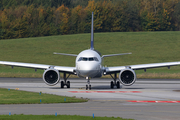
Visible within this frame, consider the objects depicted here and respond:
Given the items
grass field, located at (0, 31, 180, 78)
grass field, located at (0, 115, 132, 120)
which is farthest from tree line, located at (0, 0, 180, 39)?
grass field, located at (0, 115, 132, 120)

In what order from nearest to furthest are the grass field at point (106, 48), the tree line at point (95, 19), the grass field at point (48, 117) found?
the grass field at point (48, 117), the grass field at point (106, 48), the tree line at point (95, 19)

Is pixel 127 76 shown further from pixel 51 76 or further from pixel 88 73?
pixel 51 76

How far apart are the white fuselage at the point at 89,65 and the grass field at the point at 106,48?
42069 millimetres

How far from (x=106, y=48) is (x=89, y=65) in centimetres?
6637

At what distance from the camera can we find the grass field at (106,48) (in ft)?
282

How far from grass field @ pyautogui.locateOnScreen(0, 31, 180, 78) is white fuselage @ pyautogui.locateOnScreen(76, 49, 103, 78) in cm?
4207

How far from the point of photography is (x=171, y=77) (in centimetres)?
5638

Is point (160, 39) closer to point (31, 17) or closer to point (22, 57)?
point (22, 57)

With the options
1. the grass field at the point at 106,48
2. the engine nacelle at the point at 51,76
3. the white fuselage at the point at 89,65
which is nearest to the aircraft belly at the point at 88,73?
the white fuselage at the point at 89,65

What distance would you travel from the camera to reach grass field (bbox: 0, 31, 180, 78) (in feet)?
282

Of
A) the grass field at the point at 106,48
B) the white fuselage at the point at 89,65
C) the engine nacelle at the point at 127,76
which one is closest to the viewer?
the white fuselage at the point at 89,65

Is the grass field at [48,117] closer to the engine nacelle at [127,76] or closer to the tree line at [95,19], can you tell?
the engine nacelle at [127,76]

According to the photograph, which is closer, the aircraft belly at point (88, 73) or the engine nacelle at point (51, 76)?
the aircraft belly at point (88, 73)

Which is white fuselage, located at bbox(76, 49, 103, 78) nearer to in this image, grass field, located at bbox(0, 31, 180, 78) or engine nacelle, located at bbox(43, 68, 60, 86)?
engine nacelle, located at bbox(43, 68, 60, 86)
